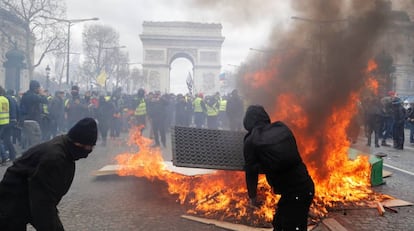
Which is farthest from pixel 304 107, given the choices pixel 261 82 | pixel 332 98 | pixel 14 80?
pixel 14 80

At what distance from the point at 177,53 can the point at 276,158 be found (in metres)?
52.6

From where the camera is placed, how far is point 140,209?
5258mm

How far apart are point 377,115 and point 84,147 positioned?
11662mm

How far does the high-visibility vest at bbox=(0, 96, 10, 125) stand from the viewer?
8.21m

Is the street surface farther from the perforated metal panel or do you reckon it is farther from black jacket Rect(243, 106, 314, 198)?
black jacket Rect(243, 106, 314, 198)

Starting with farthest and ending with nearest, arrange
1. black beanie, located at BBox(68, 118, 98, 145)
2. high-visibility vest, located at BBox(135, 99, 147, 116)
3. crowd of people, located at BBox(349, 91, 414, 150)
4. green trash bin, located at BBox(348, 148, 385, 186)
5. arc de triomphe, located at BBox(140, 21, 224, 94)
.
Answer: arc de triomphe, located at BBox(140, 21, 224, 94) < high-visibility vest, located at BBox(135, 99, 147, 116) < crowd of people, located at BBox(349, 91, 414, 150) < green trash bin, located at BBox(348, 148, 385, 186) < black beanie, located at BBox(68, 118, 98, 145)

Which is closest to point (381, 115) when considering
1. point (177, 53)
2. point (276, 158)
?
point (276, 158)

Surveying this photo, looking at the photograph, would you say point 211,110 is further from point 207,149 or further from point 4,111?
point 207,149

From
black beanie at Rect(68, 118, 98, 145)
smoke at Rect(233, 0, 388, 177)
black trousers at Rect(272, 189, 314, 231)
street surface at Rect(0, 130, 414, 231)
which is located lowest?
street surface at Rect(0, 130, 414, 231)

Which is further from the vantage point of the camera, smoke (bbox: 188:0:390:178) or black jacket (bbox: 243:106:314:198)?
smoke (bbox: 188:0:390:178)

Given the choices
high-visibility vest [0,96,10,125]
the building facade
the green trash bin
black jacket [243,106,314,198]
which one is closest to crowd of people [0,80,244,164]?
high-visibility vest [0,96,10,125]

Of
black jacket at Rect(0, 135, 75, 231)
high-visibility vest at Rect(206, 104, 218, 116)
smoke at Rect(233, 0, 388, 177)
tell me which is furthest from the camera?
high-visibility vest at Rect(206, 104, 218, 116)

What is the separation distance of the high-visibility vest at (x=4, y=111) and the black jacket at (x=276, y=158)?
6902 mm

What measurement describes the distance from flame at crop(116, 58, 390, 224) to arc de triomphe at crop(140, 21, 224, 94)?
40760 mm
